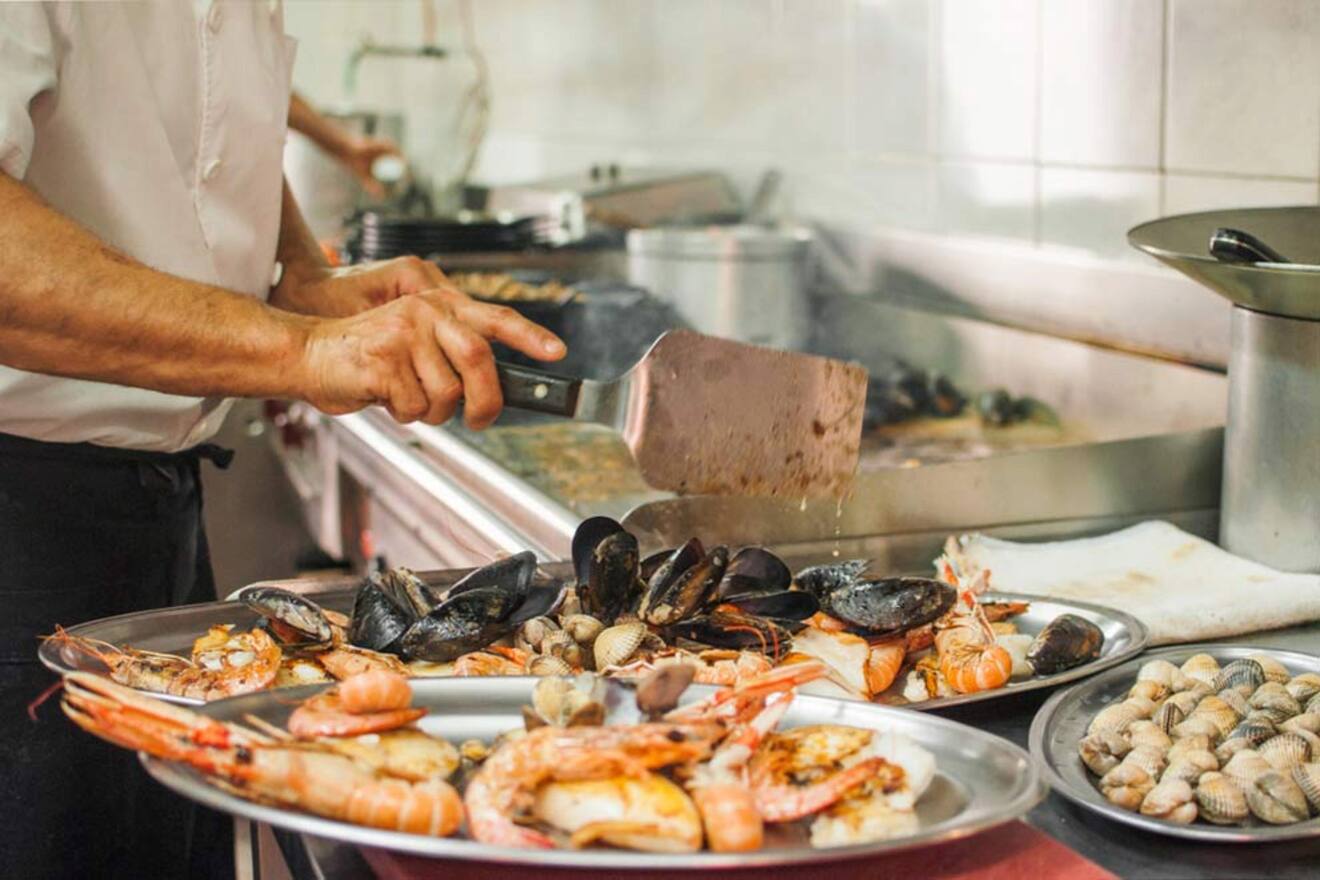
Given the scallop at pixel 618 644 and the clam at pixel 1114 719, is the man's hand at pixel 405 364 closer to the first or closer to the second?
the scallop at pixel 618 644

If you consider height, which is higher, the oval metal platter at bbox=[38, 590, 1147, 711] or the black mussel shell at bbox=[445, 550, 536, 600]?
the black mussel shell at bbox=[445, 550, 536, 600]

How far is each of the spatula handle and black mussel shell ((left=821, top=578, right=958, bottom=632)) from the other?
1.17 feet

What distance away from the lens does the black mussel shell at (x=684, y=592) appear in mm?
1437

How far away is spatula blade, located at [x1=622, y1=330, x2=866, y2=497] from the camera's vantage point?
161 cm

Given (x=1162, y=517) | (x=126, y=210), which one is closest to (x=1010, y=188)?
(x=1162, y=517)

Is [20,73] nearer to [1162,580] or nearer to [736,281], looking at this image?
[1162,580]

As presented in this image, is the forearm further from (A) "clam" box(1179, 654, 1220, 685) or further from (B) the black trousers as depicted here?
(A) "clam" box(1179, 654, 1220, 685)

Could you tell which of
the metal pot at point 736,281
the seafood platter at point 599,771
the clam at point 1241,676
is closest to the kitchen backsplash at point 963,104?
the metal pot at point 736,281

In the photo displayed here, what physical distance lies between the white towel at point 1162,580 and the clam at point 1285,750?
373mm

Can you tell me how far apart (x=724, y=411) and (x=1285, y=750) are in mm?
669

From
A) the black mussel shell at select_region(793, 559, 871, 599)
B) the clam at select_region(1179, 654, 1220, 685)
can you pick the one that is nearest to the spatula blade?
the black mussel shell at select_region(793, 559, 871, 599)

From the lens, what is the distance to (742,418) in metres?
1.63

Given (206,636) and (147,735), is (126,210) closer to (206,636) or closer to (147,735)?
(206,636)

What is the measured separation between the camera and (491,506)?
220 centimetres
